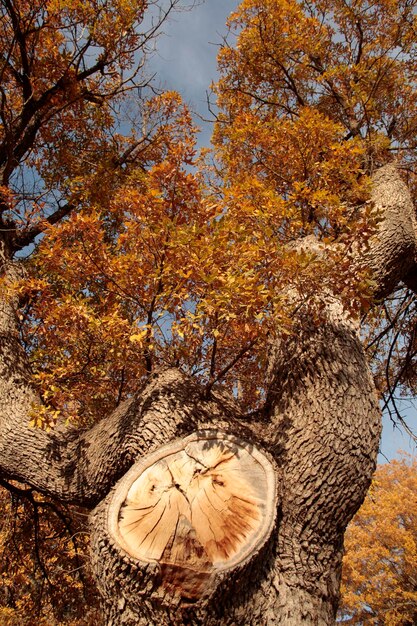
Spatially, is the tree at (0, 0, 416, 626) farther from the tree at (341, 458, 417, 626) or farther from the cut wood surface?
the tree at (341, 458, 417, 626)

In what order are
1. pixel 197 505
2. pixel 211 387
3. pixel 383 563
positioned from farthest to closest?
pixel 383 563 → pixel 211 387 → pixel 197 505

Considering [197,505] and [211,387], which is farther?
[211,387]

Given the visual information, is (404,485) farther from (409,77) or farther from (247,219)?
(247,219)

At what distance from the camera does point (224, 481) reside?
2.39 metres

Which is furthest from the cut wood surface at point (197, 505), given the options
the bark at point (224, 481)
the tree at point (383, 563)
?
the tree at point (383, 563)

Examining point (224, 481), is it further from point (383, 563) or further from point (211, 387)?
point (383, 563)

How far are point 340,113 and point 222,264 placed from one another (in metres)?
5.58

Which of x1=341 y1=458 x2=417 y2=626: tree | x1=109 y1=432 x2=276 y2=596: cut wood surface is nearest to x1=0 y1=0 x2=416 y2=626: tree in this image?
x1=109 y1=432 x2=276 y2=596: cut wood surface

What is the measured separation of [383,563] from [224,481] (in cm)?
1546

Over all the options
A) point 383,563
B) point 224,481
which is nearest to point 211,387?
point 224,481

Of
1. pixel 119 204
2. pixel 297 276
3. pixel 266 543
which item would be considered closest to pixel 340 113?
pixel 119 204

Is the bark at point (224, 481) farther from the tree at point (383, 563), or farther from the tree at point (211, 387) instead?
the tree at point (383, 563)

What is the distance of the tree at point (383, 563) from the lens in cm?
1335

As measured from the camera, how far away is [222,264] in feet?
8.62
